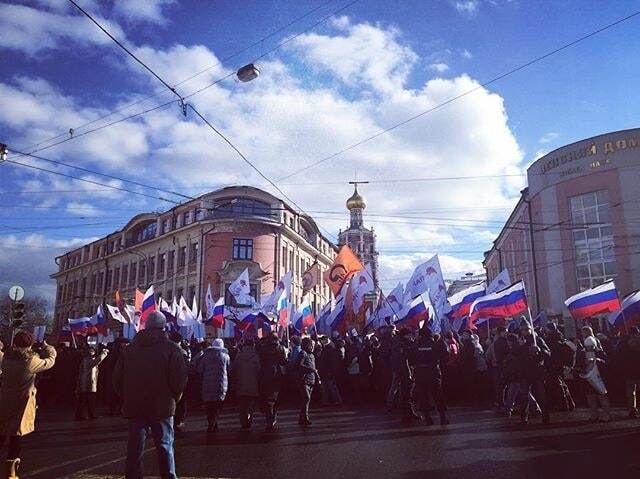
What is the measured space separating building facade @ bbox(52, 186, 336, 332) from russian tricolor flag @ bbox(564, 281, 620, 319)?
2669 cm

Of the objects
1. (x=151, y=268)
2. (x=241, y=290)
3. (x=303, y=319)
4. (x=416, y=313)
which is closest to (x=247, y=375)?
(x=416, y=313)

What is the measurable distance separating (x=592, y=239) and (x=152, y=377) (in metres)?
30.5

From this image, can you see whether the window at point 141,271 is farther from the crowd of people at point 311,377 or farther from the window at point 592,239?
the window at point 592,239

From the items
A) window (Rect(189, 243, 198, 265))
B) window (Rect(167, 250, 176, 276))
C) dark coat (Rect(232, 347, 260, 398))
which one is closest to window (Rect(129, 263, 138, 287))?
window (Rect(167, 250, 176, 276))

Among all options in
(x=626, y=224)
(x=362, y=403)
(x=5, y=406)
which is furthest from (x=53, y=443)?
(x=626, y=224)

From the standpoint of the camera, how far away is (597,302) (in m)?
14.4

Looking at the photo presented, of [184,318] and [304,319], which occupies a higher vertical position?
[184,318]

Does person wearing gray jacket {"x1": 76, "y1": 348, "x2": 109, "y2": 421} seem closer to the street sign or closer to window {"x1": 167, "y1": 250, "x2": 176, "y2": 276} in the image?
the street sign

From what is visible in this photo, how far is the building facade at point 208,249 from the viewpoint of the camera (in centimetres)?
4469

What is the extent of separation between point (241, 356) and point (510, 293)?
27.0 feet

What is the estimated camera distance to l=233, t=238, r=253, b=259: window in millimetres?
45125

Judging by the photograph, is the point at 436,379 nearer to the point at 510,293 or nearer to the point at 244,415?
the point at 244,415

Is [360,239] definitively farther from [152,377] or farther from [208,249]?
[152,377]

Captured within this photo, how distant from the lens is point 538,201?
112ft
